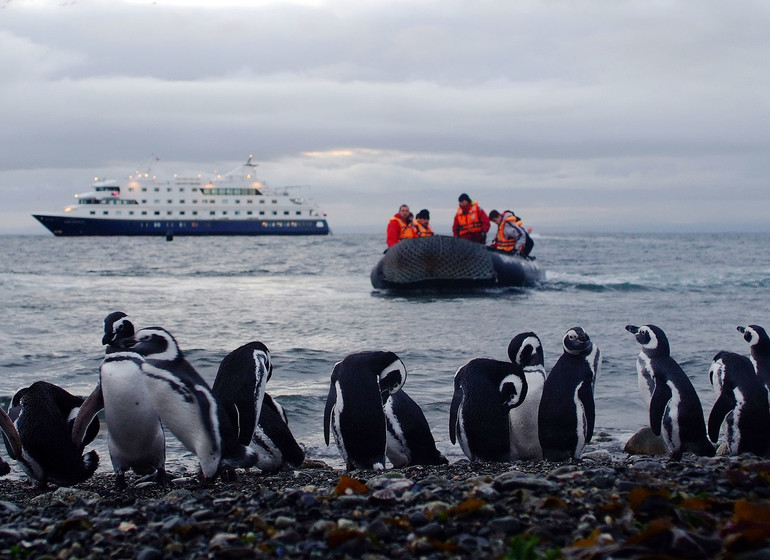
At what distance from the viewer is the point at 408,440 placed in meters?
5.84

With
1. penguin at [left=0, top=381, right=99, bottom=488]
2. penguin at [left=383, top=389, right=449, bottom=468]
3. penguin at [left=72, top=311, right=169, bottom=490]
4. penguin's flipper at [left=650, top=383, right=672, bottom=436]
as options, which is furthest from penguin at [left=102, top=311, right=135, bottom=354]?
penguin's flipper at [left=650, top=383, right=672, bottom=436]

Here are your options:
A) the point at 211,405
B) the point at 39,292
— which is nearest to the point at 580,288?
the point at 39,292

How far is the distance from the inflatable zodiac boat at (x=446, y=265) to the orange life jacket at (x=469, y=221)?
1.78 ft

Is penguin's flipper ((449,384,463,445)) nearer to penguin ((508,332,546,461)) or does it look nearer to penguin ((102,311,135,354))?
penguin ((508,332,546,461))

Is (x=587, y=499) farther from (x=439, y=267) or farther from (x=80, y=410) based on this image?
(x=439, y=267)

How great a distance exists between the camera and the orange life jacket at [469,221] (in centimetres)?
2023

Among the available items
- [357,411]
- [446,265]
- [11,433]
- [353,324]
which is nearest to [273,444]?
[357,411]

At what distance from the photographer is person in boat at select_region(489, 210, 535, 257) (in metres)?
20.7

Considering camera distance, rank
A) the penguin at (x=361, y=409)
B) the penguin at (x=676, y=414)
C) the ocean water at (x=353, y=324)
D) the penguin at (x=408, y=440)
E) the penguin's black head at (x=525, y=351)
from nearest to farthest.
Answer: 1. the penguin at (x=361, y=409)
2. the penguin at (x=676, y=414)
3. the penguin at (x=408, y=440)
4. the penguin's black head at (x=525, y=351)
5. the ocean water at (x=353, y=324)

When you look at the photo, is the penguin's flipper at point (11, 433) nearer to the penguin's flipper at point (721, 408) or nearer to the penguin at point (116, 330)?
the penguin at point (116, 330)

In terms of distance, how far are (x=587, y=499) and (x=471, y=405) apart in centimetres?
224

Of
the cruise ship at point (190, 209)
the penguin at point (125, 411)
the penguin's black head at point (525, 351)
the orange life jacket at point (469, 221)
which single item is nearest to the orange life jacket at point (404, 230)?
the orange life jacket at point (469, 221)

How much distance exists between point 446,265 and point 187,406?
1503 centimetres

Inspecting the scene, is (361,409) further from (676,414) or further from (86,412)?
(676,414)
